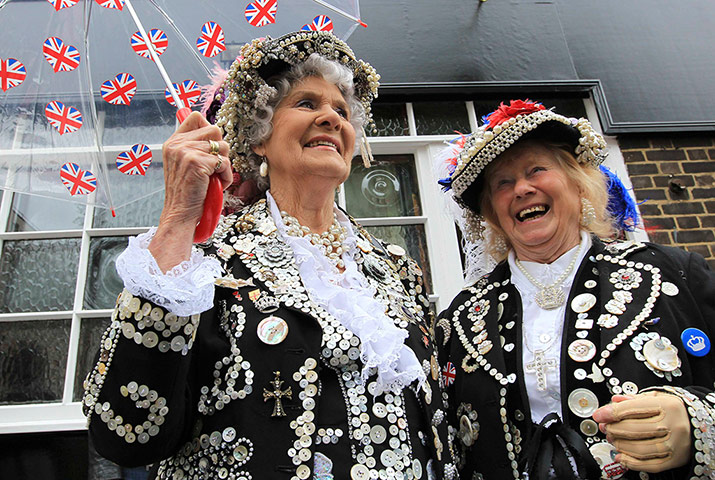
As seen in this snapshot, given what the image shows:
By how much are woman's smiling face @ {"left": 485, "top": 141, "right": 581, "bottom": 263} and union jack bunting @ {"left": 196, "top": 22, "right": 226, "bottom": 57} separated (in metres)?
1.20

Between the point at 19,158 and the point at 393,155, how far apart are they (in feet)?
8.02

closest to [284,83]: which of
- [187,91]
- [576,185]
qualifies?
→ [187,91]

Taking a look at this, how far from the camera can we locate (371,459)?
148 centimetres

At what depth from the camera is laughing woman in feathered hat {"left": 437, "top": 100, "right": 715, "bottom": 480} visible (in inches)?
61.9

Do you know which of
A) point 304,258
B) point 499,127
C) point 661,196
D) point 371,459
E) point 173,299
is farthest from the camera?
point 661,196

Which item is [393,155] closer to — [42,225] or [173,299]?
[42,225]

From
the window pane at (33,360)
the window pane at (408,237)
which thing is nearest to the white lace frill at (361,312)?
the window pane at (408,237)

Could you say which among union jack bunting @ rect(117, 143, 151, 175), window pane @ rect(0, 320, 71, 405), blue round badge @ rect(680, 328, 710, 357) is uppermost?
union jack bunting @ rect(117, 143, 151, 175)

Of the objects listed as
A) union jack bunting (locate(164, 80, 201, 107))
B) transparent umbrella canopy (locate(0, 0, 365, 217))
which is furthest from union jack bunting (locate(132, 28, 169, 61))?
union jack bunting (locate(164, 80, 201, 107))

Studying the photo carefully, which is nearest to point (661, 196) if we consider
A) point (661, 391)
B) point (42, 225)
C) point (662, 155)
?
point (662, 155)

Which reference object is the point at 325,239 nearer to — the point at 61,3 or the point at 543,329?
the point at 543,329

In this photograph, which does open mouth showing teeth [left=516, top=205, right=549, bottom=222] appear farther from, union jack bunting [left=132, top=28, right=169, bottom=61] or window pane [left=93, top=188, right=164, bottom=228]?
window pane [left=93, top=188, right=164, bottom=228]

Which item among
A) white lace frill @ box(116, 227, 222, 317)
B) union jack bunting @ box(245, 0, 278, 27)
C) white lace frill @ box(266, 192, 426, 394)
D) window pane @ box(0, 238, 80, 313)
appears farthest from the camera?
window pane @ box(0, 238, 80, 313)

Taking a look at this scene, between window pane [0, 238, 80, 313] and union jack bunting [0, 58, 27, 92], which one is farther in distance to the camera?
window pane [0, 238, 80, 313]
